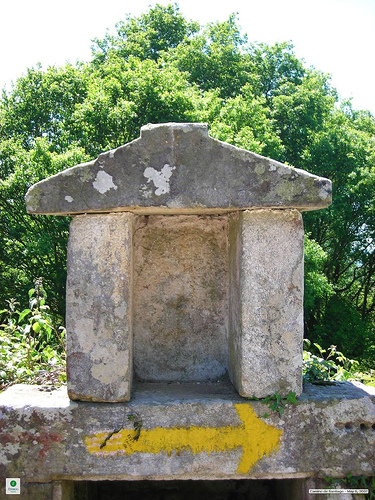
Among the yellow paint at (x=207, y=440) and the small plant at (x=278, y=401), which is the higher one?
the small plant at (x=278, y=401)

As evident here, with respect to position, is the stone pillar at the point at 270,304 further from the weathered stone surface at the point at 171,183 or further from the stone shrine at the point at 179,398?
the weathered stone surface at the point at 171,183

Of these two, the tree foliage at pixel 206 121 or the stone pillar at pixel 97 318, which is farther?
Answer: the tree foliage at pixel 206 121

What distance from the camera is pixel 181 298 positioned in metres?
3.42

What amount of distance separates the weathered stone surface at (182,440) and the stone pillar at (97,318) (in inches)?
4.7

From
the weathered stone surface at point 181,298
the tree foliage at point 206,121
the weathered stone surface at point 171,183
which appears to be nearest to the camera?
the weathered stone surface at point 171,183

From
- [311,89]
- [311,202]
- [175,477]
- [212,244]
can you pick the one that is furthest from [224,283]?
Result: [311,89]

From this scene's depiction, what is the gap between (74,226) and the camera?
2.73 meters

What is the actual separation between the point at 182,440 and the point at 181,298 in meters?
1.00

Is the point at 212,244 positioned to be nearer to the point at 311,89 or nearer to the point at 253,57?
the point at 311,89

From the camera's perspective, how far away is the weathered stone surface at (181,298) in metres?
3.39

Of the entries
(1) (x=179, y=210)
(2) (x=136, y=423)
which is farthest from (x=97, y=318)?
(1) (x=179, y=210)

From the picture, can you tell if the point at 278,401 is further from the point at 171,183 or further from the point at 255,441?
the point at 171,183

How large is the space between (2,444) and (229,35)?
1586cm

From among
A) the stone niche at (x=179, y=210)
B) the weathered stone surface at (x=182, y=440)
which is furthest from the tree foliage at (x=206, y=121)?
the weathered stone surface at (x=182, y=440)
